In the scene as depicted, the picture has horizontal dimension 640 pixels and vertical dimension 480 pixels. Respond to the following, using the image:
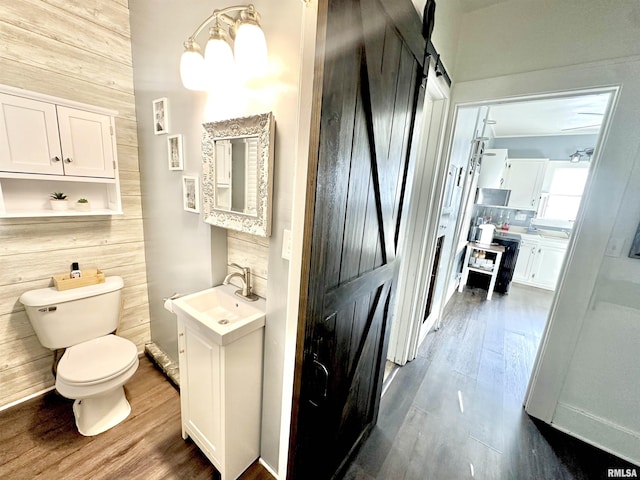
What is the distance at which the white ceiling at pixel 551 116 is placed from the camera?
285 centimetres

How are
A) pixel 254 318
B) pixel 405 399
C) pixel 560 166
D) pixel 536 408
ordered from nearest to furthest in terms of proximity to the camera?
1. pixel 254 318
2. pixel 536 408
3. pixel 405 399
4. pixel 560 166

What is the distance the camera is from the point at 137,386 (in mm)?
1783

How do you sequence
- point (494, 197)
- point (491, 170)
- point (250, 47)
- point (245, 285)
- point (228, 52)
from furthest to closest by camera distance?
1. point (494, 197)
2. point (491, 170)
3. point (245, 285)
4. point (228, 52)
5. point (250, 47)

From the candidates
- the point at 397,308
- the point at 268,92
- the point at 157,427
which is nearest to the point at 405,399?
the point at 397,308

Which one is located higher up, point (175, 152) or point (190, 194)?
point (175, 152)

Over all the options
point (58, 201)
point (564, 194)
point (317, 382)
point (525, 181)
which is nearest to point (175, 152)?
point (58, 201)

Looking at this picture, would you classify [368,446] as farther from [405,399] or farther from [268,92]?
[268,92]

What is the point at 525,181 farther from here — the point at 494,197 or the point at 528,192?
the point at 494,197

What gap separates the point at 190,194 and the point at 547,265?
5.43 metres

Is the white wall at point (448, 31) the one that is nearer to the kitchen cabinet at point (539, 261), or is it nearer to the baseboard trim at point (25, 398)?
the baseboard trim at point (25, 398)

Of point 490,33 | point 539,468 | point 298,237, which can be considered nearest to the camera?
point 298,237

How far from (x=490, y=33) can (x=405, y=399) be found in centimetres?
262

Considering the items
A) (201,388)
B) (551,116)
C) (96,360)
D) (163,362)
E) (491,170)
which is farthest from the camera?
(491,170)

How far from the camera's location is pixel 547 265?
4199 mm
